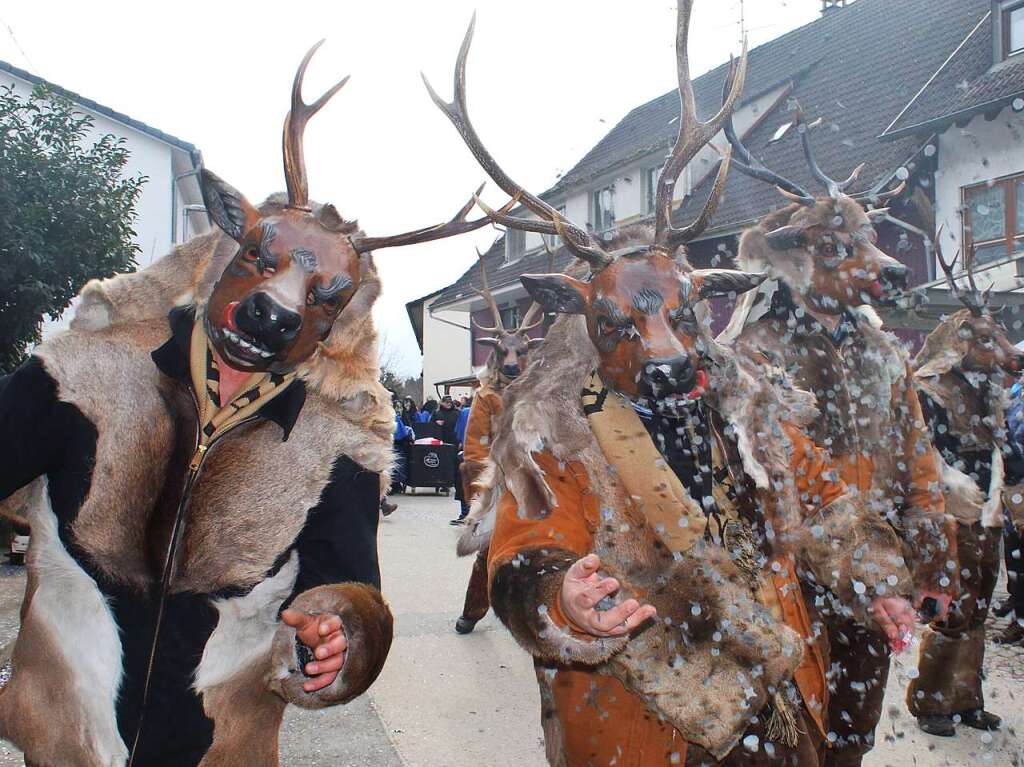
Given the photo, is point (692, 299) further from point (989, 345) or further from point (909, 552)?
point (989, 345)

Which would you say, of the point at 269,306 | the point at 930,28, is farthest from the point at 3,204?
the point at 930,28

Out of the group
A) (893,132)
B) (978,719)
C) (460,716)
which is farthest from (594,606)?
(893,132)

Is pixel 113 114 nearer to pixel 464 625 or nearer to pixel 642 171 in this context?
pixel 642 171

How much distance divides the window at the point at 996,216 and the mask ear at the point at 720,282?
740 centimetres

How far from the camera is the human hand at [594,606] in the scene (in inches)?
78.9

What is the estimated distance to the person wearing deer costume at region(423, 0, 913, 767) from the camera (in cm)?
231

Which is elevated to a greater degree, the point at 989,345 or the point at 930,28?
the point at 930,28

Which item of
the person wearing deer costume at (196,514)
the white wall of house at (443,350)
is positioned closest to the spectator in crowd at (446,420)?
the white wall of house at (443,350)

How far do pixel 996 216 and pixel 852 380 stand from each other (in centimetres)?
787

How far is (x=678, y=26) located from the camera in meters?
2.97

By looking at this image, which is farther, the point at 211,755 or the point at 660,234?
the point at 660,234

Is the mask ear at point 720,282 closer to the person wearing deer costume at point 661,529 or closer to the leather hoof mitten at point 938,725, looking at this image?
the person wearing deer costume at point 661,529

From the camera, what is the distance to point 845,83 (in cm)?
1370

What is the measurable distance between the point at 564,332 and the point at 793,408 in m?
0.79
